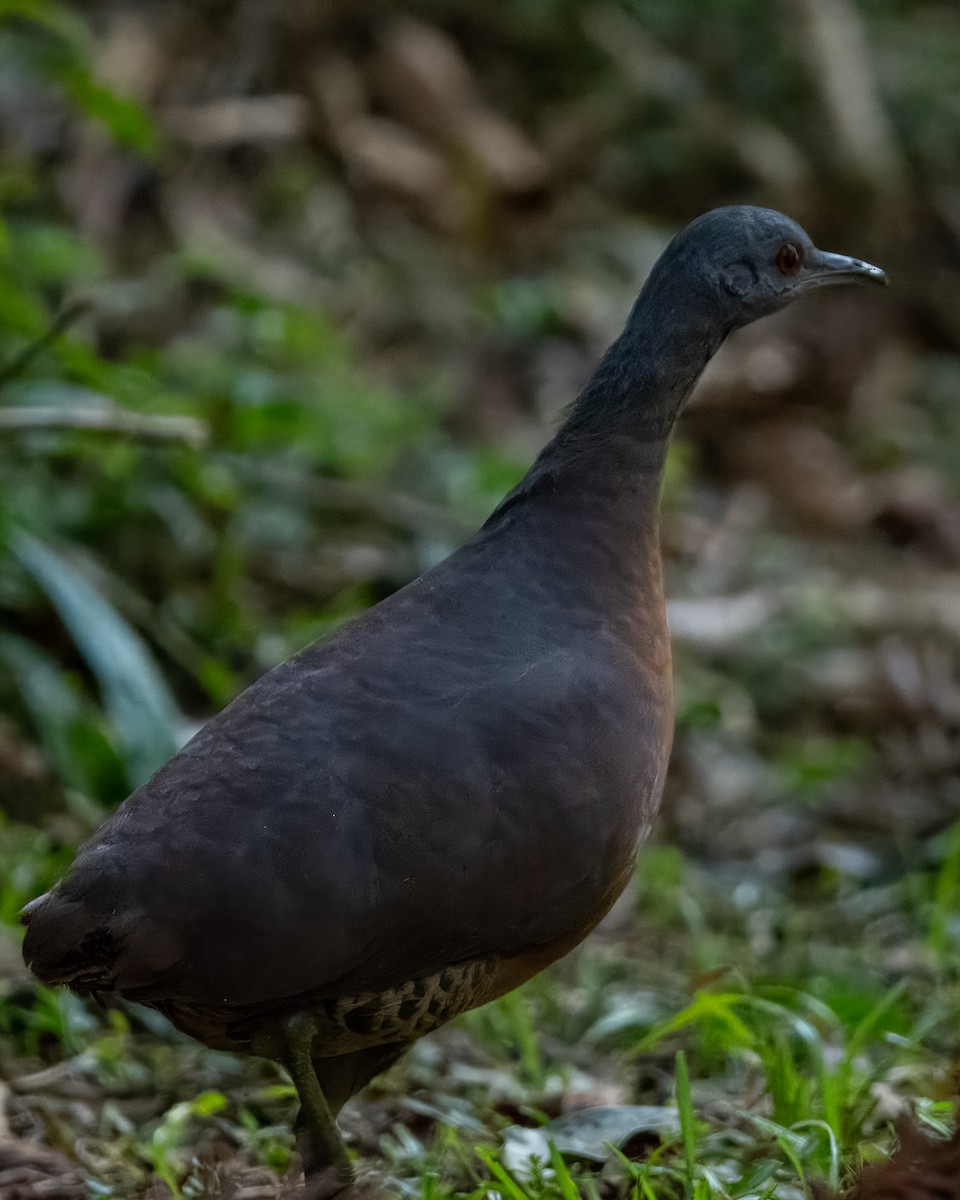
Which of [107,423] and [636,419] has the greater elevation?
[107,423]

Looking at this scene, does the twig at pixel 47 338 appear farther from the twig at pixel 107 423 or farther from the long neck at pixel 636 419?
the long neck at pixel 636 419

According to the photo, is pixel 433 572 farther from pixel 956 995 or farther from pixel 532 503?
pixel 956 995

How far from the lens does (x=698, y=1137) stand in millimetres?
3109

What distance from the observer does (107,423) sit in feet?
15.6

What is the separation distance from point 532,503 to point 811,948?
214 cm

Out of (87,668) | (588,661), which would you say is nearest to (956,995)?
(588,661)

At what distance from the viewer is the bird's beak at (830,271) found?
122 inches

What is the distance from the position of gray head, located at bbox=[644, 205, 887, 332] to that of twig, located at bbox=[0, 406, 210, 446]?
2214 millimetres

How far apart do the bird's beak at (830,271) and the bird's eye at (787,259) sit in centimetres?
3

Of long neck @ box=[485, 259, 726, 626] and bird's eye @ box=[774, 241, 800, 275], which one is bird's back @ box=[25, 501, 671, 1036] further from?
bird's eye @ box=[774, 241, 800, 275]

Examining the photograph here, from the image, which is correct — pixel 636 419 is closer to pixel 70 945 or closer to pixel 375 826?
pixel 375 826

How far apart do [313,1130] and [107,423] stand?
2648 millimetres

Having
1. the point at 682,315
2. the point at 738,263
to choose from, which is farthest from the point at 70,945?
the point at 738,263

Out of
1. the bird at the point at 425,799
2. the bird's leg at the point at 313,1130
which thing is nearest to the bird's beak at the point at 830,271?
the bird at the point at 425,799
